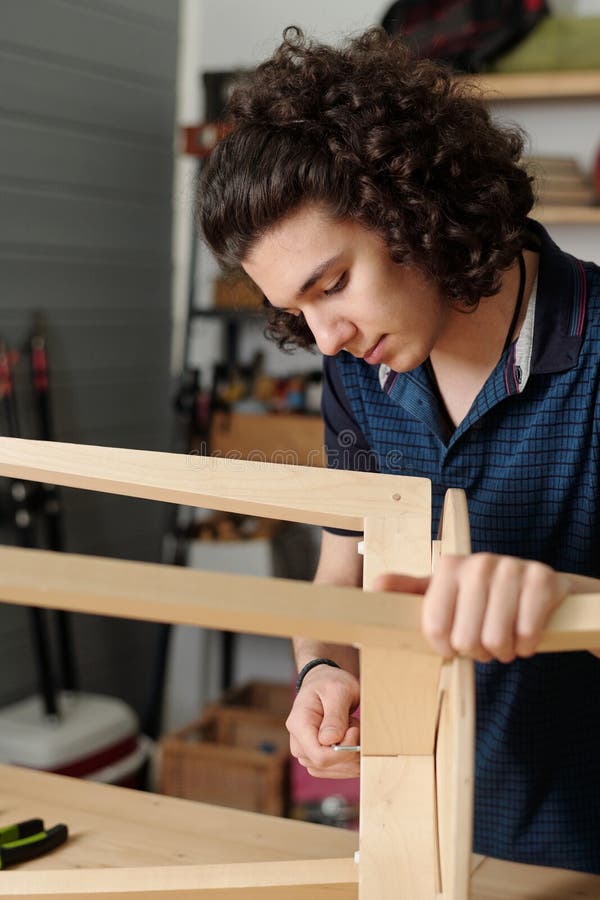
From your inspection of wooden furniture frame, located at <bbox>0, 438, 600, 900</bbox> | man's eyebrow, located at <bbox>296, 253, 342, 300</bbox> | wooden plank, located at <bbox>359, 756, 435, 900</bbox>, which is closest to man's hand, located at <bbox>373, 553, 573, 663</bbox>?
wooden furniture frame, located at <bbox>0, 438, 600, 900</bbox>

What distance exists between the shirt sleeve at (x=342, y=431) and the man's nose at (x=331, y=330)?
249 mm

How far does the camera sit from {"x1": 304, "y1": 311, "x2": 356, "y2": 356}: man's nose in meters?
1.12

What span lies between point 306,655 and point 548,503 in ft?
1.17

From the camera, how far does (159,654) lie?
10.5 feet

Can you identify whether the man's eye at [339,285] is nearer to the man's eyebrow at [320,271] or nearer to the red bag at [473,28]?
the man's eyebrow at [320,271]

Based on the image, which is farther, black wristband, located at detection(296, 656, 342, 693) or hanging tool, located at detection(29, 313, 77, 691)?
hanging tool, located at detection(29, 313, 77, 691)

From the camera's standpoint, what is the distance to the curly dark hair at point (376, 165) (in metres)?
1.10

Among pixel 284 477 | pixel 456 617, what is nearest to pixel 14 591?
pixel 456 617

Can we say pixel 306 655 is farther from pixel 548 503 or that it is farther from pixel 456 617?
pixel 456 617

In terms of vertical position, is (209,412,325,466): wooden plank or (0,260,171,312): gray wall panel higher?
(0,260,171,312): gray wall panel

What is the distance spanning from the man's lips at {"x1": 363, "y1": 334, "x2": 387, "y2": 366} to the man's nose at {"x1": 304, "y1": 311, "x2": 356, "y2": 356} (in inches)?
1.4

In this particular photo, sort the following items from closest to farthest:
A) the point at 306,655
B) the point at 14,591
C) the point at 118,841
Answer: the point at 14,591 < the point at 118,841 < the point at 306,655

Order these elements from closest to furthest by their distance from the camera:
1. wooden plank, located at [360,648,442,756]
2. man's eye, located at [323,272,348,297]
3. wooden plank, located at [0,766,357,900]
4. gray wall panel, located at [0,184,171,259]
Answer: wooden plank, located at [360,648,442,756], wooden plank, located at [0,766,357,900], man's eye, located at [323,272,348,297], gray wall panel, located at [0,184,171,259]

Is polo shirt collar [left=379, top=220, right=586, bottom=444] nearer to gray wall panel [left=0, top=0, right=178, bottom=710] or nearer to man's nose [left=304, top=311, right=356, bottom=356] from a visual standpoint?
man's nose [left=304, top=311, right=356, bottom=356]
